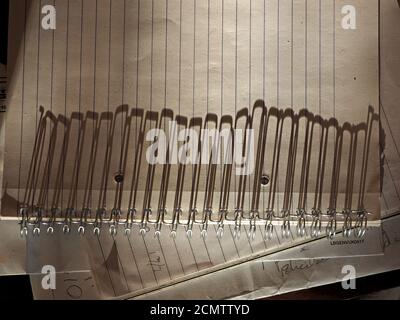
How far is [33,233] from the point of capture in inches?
27.3

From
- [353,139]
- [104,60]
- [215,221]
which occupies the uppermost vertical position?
[104,60]

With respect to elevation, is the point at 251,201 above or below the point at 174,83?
below

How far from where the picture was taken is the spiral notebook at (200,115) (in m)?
0.69

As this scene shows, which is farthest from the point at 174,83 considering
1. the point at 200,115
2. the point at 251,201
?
the point at 251,201

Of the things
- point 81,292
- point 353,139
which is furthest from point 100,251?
point 353,139

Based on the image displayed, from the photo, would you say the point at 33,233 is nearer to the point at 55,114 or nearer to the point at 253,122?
the point at 55,114

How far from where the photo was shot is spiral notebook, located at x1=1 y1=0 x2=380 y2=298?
0.69m

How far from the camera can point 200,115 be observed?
702mm

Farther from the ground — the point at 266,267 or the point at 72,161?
the point at 72,161

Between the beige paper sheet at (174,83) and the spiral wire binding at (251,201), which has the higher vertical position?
the beige paper sheet at (174,83)

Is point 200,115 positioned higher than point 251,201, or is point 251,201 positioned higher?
point 200,115

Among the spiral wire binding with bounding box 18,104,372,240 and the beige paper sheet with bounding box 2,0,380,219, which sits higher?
the beige paper sheet with bounding box 2,0,380,219

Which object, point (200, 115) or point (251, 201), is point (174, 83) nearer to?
point (200, 115)

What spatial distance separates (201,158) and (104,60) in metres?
0.21
